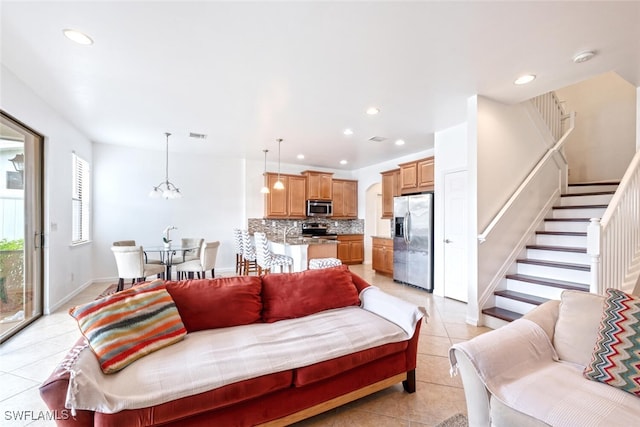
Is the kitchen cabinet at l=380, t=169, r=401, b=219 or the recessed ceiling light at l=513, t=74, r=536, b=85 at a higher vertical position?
the recessed ceiling light at l=513, t=74, r=536, b=85

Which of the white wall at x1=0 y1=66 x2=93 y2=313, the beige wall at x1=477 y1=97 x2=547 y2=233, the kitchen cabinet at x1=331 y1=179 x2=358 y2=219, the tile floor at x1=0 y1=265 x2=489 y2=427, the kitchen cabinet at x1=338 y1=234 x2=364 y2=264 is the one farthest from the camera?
the kitchen cabinet at x1=331 y1=179 x2=358 y2=219

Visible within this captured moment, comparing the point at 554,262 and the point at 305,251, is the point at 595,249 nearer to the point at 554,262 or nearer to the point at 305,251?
the point at 554,262

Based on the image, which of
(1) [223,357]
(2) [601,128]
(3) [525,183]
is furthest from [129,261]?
(2) [601,128]

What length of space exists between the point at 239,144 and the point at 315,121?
77.7 inches

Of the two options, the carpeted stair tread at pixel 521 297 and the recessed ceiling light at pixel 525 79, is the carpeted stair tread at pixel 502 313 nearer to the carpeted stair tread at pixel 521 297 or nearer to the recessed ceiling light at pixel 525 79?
the carpeted stair tread at pixel 521 297

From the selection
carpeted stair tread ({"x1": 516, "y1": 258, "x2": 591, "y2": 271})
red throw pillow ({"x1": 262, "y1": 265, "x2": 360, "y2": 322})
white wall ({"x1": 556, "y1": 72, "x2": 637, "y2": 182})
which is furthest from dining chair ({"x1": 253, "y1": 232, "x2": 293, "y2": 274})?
white wall ({"x1": 556, "y1": 72, "x2": 637, "y2": 182})

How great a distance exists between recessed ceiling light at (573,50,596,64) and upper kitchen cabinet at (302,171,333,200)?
5218 mm

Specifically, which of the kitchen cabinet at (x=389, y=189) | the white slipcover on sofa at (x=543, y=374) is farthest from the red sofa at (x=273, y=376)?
the kitchen cabinet at (x=389, y=189)

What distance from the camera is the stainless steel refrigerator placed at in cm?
482

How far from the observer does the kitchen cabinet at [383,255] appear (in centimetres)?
604

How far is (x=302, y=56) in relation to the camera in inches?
96.3

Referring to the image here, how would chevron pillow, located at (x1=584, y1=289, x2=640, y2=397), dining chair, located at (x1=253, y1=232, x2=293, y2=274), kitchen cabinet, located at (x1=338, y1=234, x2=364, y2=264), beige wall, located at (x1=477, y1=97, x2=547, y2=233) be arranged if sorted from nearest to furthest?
chevron pillow, located at (x1=584, y1=289, x2=640, y2=397), beige wall, located at (x1=477, y1=97, x2=547, y2=233), dining chair, located at (x1=253, y1=232, x2=293, y2=274), kitchen cabinet, located at (x1=338, y1=234, x2=364, y2=264)

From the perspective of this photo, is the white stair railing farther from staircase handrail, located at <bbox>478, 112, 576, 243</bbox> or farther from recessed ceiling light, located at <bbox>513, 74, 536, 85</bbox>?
recessed ceiling light, located at <bbox>513, 74, 536, 85</bbox>

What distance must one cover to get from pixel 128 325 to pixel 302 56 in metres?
2.41
